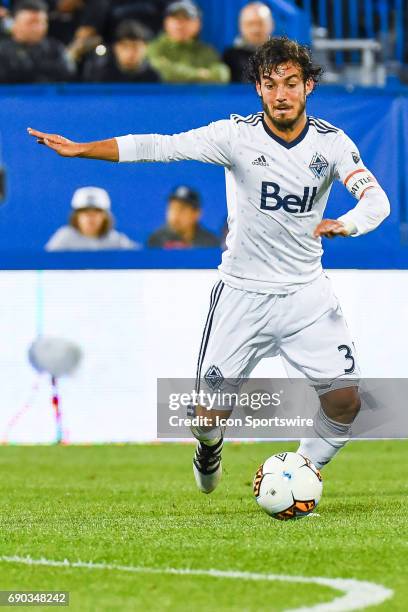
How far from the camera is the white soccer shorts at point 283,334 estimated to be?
7.34 meters

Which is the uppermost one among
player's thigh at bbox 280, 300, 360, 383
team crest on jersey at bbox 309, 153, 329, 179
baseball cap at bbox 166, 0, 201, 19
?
baseball cap at bbox 166, 0, 201, 19

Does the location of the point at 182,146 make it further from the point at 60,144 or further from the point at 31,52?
the point at 31,52

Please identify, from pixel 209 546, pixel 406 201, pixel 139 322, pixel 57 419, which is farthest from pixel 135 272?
pixel 209 546

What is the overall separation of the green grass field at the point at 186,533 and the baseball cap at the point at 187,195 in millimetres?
2833

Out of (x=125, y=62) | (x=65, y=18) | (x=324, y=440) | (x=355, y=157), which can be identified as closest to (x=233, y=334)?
(x=324, y=440)

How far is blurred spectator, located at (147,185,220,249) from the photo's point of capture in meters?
12.5

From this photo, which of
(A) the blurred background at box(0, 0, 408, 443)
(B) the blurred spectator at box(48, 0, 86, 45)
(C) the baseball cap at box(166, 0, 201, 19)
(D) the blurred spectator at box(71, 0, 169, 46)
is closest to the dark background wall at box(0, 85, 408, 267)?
(A) the blurred background at box(0, 0, 408, 443)

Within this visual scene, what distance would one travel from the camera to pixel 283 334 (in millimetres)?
7422

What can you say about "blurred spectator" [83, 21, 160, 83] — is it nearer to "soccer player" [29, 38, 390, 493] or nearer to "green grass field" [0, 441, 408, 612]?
"green grass field" [0, 441, 408, 612]

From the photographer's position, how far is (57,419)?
445 inches

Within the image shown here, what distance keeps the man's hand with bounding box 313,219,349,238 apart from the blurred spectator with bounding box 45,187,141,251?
5.98m

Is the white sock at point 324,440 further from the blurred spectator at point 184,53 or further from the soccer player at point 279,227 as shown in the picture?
the blurred spectator at point 184,53

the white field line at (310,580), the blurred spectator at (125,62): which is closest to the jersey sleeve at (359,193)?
the white field line at (310,580)

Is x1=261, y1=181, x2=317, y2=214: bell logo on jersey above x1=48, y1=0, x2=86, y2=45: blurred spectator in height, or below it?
below
